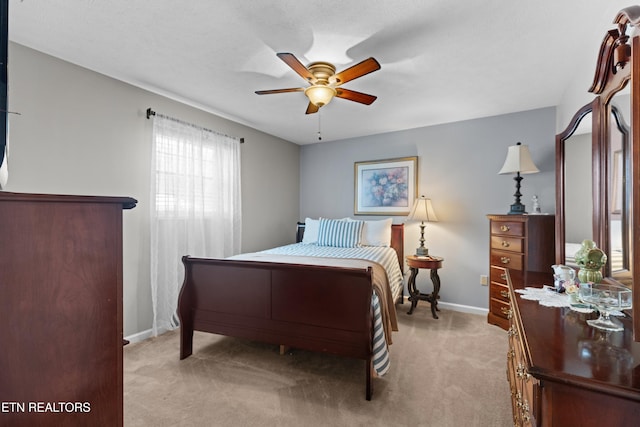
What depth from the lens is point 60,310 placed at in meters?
0.78

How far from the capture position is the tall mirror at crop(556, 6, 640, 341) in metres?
0.76

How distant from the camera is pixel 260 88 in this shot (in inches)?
107

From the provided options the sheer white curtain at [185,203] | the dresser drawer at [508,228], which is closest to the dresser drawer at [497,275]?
the dresser drawer at [508,228]

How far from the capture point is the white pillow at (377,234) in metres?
3.71

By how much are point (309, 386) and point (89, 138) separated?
8.59 ft

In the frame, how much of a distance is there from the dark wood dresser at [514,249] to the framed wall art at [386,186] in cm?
116

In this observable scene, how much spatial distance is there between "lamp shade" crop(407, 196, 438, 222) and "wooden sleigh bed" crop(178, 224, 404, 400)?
77.1 inches

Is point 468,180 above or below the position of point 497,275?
above

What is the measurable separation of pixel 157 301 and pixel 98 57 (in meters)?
2.15

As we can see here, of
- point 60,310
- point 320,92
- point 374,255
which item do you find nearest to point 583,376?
point 60,310

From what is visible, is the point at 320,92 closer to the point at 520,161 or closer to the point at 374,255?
A: the point at 374,255

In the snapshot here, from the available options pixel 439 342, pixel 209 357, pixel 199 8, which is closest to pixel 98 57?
pixel 199 8

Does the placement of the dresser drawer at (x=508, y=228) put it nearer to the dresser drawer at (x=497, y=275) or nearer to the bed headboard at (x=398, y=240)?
the dresser drawer at (x=497, y=275)

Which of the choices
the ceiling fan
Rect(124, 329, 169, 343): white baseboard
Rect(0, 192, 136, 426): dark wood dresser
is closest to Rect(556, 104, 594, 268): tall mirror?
the ceiling fan
